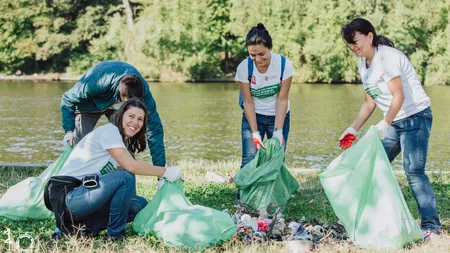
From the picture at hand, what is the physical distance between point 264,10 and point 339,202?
25383mm

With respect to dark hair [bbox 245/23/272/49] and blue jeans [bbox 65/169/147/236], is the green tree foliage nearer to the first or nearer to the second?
dark hair [bbox 245/23/272/49]

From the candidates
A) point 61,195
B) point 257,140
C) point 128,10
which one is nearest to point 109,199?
point 61,195

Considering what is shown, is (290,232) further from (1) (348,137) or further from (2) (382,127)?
(2) (382,127)

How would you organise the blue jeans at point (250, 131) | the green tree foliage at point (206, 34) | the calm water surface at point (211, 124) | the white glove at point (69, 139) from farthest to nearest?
the green tree foliage at point (206, 34) → the calm water surface at point (211, 124) → the blue jeans at point (250, 131) → the white glove at point (69, 139)

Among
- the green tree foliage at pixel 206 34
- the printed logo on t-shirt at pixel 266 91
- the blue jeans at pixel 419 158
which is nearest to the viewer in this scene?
the blue jeans at pixel 419 158

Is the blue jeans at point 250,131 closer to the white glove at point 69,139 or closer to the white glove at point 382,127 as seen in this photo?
the white glove at point 382,127

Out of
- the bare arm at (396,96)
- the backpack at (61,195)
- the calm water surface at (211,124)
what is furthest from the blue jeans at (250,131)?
the calm water surface at (211,124)

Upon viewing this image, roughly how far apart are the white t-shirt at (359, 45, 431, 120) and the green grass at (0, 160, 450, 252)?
90 cm

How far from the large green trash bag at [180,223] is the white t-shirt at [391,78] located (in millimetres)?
1344

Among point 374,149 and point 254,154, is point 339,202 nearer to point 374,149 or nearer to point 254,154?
point 374,149

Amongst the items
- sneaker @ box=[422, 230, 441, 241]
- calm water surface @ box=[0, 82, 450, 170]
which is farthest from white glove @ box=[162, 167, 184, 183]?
calm water surface @ box=[0, 82, 450, 170]

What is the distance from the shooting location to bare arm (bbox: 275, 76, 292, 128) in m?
4.84

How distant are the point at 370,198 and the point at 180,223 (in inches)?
48.0

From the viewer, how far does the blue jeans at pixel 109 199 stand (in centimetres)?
369
